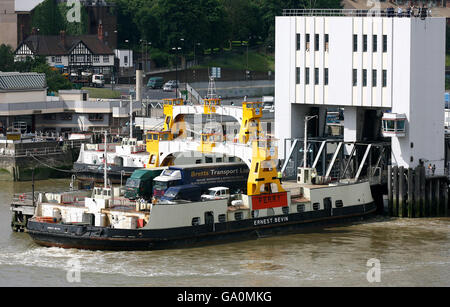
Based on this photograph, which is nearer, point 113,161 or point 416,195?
point 416,195

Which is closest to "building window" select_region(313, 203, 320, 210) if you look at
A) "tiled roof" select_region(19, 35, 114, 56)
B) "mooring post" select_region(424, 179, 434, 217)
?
"mooring post" select_region(424, 179, 434, 217)

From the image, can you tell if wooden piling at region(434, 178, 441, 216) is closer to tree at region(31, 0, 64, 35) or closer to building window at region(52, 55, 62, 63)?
building window at region(52, 55, 62, 63)

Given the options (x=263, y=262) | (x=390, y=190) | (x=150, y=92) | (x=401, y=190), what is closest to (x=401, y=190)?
(x=401, y=190)

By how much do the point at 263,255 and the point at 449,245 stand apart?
395 inches

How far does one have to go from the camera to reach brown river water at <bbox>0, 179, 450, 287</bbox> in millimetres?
57656

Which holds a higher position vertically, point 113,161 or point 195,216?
point 113,161

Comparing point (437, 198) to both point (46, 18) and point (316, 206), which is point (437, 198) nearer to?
point (316, 206)

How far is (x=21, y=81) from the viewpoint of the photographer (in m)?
108

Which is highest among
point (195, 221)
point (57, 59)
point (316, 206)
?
point (57, 59)

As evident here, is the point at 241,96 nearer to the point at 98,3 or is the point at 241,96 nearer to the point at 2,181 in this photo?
the point at 98,3

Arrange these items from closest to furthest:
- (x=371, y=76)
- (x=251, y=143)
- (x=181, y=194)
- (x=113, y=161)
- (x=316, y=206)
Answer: (x=181, y=194), (x=251, y=143), (x=316, y=206), (x=371, y=76), (x=113, y=161)

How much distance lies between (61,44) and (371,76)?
81735 millimetres

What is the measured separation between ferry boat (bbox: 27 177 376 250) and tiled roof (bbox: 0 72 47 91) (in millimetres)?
40197

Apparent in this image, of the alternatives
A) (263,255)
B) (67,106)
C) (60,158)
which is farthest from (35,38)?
(263,255)
